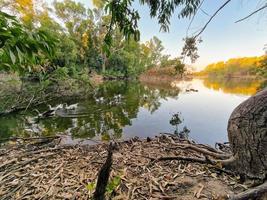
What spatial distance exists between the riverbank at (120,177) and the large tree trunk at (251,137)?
0.26 meters

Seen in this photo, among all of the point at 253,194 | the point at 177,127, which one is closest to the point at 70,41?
the point at 177,127

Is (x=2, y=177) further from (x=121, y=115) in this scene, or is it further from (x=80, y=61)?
(x=80, y=61)

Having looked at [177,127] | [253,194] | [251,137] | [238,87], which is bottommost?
[238,87]

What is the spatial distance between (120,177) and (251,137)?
1772 millimetres

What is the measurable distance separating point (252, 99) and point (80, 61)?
37.6 meters

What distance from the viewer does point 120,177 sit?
256 cm

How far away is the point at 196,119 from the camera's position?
905cm

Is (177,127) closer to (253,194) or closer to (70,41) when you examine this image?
(253,194)

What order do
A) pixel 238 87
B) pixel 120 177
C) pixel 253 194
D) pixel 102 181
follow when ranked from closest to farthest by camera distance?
pixel 253 194
pixel 102 181
pixel 120 177
pixel 238 87

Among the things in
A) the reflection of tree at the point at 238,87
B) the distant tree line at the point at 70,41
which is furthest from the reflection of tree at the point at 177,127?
the reflection of tree at the point at 238,87

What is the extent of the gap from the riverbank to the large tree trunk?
0.85ft

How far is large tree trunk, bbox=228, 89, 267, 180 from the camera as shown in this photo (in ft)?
7.32

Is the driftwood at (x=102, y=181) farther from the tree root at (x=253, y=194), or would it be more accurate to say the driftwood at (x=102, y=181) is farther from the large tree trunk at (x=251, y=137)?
the large tree trunk at (x=251, y=137)

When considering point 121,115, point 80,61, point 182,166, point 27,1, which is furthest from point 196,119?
point 80,61
